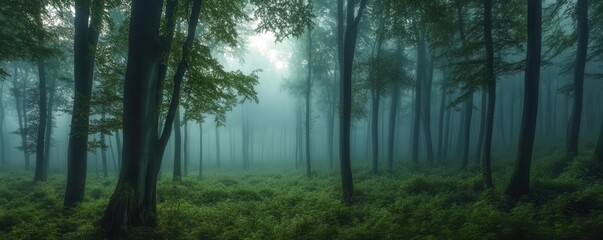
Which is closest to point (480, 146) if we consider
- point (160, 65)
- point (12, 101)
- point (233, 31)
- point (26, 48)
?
point (233, 31)

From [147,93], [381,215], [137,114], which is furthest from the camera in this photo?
[381,215]

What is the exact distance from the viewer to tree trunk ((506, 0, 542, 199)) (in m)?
10.2

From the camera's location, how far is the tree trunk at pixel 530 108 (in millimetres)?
10242

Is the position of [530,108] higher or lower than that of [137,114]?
higher

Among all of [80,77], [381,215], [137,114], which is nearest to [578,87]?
[381,215]

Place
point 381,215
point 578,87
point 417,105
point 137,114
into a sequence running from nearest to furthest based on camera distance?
1. point 137,114
2. point 381,215
3. point 578,87
4. point 417,105

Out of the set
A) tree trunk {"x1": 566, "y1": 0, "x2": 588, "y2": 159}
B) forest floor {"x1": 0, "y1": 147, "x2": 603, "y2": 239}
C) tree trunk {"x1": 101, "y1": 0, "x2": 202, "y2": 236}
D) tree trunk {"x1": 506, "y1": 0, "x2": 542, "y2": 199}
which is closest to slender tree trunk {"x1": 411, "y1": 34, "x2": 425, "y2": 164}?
tree trunk {"x1": 566, "y1": 0, "x2": 588, "y2": 159}

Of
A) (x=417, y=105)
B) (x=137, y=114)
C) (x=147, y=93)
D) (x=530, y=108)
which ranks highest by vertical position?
(x=417, y=105)

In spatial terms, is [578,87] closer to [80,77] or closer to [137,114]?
[137,114]

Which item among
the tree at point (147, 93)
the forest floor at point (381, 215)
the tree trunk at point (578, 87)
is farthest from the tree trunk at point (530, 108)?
the tree at point (147, 93)

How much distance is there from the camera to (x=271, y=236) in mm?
7812

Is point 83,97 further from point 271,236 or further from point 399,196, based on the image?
point 399,196

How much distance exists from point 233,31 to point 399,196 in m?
8.01

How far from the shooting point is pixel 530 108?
10.3m
